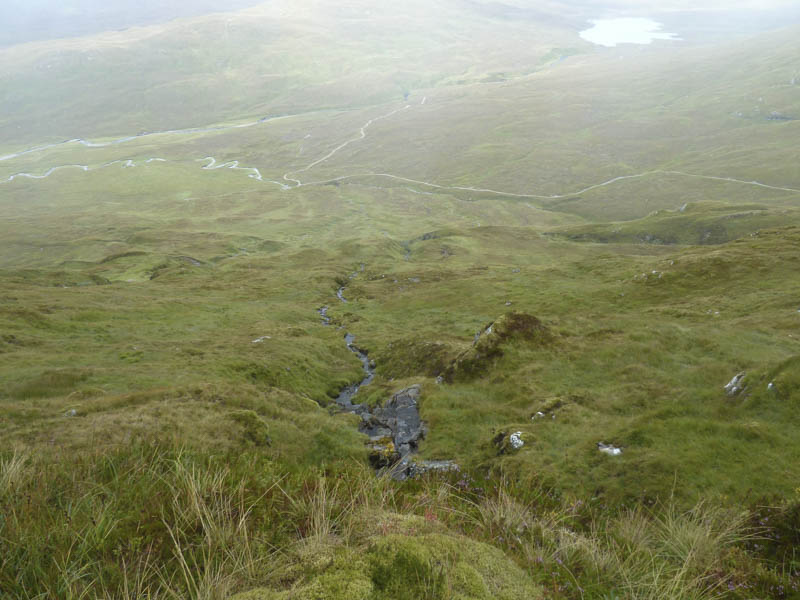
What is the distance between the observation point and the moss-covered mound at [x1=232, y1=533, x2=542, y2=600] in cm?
395

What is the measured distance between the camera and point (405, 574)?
4.23 m

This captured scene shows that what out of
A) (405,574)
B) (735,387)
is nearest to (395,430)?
(735,387)

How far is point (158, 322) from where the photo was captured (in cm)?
5084

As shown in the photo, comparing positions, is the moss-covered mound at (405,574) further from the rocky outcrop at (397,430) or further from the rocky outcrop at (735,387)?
the rocky outcrop at (735,387)

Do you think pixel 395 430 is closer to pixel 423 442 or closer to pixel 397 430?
pixel 397 430

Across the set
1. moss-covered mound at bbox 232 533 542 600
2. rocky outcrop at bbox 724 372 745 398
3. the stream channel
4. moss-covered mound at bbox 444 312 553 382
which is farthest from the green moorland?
the stream channel

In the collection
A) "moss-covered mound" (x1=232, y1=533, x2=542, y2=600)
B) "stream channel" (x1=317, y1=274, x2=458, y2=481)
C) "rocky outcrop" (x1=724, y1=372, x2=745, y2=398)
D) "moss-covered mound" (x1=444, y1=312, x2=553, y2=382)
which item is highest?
"moss-covered mound" (x1=232, y1=533, x2=542, y2=600)

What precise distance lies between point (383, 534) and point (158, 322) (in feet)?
177

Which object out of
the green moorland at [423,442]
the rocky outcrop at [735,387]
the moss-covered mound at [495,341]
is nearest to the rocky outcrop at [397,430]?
the green moorland at [423,442]

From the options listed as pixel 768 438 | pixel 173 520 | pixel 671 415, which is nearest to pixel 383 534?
pixel 173 520

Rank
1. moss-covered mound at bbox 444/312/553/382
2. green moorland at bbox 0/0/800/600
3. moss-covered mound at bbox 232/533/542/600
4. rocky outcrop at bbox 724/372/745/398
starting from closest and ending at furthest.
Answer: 1. moss-covered mound at bbox 232/533/542/600
2. green moorland at bbox 0/0/800/600
3. rocky outcrop at bbox 724/372/745/398
4. moss-covered mound at bbox 444/312/553/382

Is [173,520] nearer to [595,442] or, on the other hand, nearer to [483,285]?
[595,442]

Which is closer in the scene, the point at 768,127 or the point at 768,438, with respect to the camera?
the point at 768,438

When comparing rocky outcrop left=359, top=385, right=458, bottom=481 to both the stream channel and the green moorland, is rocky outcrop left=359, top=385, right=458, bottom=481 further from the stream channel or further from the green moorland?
the green moorland
